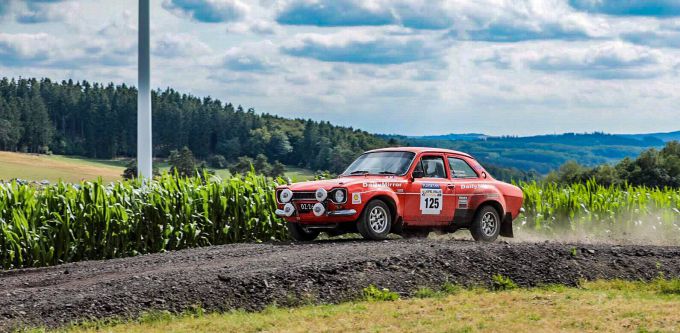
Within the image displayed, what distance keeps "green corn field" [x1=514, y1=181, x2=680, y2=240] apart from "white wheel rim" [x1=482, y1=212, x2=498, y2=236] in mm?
4687

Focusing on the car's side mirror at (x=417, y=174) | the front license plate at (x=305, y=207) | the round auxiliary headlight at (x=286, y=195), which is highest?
the car's side mirror at (x=417, y=174)

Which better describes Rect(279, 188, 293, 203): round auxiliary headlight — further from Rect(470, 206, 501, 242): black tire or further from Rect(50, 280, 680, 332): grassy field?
A: Rect(50, 280, 680, 332): grassy field

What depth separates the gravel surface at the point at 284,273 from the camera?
35.5 feet

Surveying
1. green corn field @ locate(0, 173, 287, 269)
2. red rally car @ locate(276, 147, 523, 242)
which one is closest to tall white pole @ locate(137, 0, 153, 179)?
green corn field @ locate(0, 173, 287, 269)

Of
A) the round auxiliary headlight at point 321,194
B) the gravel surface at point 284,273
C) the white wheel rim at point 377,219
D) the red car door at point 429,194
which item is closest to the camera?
the gravel surface at point 284,273

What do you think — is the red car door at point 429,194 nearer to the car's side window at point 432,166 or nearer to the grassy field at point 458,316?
the car's side window at point 432,166

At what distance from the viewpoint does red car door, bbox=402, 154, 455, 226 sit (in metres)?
16.5

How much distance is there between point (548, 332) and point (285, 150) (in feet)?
359

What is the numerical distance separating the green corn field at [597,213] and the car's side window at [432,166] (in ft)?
18.7

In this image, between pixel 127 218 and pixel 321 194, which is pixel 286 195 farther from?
pixel 127 218

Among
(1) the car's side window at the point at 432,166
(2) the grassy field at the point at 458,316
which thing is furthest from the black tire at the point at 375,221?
(2) the grassy field at the point at 458,316

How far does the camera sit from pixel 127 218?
17688mm

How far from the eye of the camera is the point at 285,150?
388ft

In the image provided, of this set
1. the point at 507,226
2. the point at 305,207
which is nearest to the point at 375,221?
the point at 305,207
